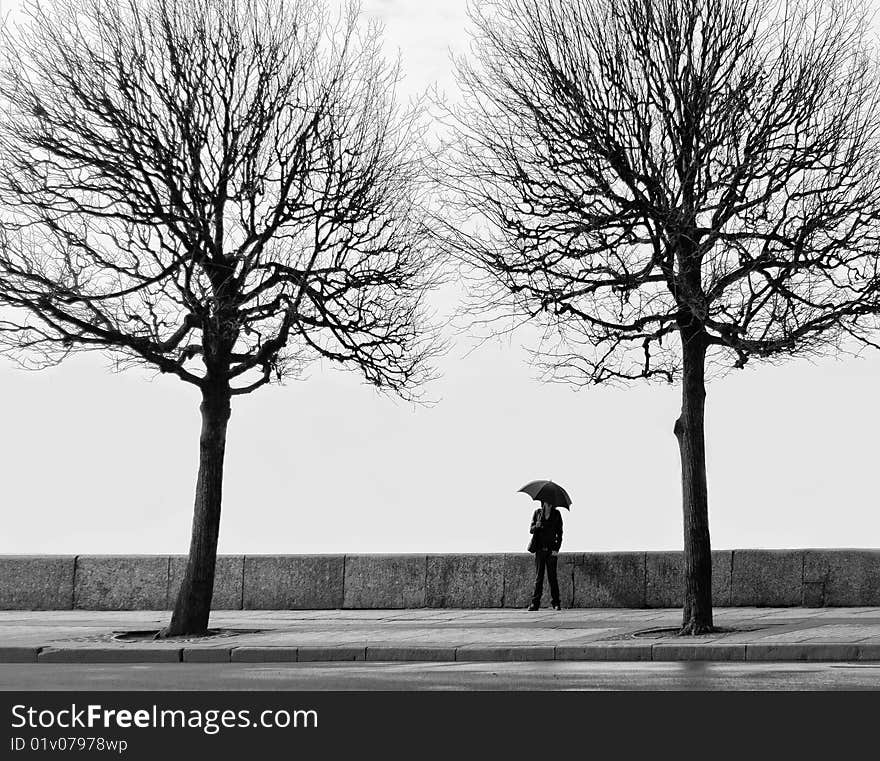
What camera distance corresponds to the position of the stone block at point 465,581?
21.7 meters

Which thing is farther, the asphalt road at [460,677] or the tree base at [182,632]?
the tree base at [182,632]

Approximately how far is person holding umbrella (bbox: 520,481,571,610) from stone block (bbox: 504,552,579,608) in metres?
0.19

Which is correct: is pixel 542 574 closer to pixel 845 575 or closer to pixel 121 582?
pixel 845 575

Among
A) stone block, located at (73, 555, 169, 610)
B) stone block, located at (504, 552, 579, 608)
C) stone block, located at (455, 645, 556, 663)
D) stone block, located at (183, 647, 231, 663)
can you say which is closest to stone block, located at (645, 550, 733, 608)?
stone block, located at (504, 552, 579, 608)

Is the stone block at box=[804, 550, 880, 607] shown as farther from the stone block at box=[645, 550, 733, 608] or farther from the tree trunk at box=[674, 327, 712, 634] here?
the tree trunk at box=[674, 327, 712, 634]

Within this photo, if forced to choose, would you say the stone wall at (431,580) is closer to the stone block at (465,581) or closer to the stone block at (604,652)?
→ the stone block at (465,581)

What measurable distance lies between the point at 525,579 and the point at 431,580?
1.45 metres

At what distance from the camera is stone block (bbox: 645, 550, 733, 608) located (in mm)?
20078

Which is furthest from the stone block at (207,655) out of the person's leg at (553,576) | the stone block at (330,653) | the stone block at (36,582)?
the stone block at (36,582)

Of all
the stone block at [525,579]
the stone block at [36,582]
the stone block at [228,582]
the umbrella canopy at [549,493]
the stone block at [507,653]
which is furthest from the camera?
the stone block at [36,582]

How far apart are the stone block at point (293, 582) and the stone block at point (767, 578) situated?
6.18 metres

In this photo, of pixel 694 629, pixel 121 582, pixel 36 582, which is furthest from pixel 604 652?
pixel 36 582

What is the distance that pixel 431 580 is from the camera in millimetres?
21984
